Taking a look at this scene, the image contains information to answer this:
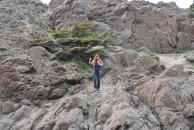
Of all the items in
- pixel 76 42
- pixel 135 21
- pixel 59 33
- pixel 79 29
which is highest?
pixel 135 21

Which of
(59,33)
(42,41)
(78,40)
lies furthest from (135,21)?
(42,41)

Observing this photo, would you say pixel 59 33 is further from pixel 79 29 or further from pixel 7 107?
pixel 7 107

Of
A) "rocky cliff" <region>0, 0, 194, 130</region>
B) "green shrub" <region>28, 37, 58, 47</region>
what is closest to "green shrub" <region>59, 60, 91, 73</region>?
"rocky cliff" <region>0, 0, 194, 130</region>

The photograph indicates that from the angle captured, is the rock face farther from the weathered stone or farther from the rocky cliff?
the weathered stone

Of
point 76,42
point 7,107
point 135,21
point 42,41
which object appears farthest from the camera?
point 135,21

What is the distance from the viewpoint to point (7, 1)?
114 feet

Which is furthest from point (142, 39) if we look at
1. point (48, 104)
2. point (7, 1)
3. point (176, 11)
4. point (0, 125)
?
point (0, 125)

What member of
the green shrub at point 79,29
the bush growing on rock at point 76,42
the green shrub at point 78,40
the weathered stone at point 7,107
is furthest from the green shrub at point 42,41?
the weathered stone at point 7,107

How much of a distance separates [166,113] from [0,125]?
7.10 m

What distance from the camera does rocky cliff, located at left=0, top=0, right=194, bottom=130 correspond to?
22.0 m

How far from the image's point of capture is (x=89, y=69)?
1131 inches

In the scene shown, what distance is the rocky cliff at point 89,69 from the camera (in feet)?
72.1

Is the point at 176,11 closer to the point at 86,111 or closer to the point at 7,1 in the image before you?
the point at 7,1

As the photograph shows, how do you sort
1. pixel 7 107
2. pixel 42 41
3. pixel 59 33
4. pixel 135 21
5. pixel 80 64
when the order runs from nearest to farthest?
pixel 7 107, pixel 80 64, pixel 42 41, pixel 59 33, pixel 135 21
